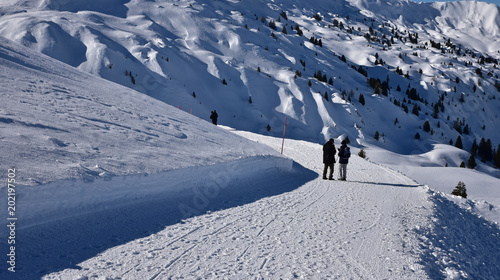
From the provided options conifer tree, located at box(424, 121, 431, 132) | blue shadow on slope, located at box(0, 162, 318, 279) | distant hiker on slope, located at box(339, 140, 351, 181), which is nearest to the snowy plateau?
blue shadow on slope, located at box(0, 162, 318, 279)

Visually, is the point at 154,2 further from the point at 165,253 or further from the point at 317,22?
the point at 165,253

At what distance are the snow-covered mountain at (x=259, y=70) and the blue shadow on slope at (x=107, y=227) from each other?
33.2 meters

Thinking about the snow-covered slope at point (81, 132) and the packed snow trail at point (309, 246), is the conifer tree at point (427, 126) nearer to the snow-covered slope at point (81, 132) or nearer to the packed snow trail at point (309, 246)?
the packed snow trail at point (309, 246)

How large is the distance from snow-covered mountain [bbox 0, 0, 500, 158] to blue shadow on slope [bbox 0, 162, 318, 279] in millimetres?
33174

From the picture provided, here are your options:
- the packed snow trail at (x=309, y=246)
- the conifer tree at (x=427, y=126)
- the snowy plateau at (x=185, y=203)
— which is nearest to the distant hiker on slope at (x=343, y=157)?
the snowy plateau at (x=185, y=203)

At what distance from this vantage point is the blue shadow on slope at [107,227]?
3.89 m

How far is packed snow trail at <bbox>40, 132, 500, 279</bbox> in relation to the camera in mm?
4125

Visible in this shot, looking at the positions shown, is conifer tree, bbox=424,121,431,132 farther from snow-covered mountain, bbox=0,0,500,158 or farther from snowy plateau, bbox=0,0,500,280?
snowy plateau, bbox=0,0,500,280

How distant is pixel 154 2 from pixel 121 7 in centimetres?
736

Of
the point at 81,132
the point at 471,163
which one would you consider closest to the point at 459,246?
the point at 81,132

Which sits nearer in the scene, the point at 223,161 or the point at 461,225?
Answer: the point at 461,225

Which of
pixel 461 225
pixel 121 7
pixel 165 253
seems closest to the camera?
pixel 165 253

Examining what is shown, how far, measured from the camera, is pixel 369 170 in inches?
611

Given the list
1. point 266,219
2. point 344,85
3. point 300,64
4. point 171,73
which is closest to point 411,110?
point 344,85
